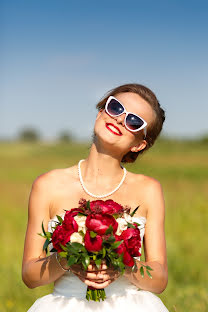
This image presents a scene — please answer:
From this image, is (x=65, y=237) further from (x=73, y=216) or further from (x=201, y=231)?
(x=201, y=231)

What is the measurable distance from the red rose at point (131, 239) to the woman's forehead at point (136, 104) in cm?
121

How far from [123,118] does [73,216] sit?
1.07 metres

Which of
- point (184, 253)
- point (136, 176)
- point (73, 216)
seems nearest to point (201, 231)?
point (184, 253)

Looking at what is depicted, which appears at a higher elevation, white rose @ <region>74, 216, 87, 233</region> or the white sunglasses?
the white sunglasses

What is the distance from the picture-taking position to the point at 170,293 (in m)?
7.70

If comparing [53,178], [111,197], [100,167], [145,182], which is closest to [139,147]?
[145,182]

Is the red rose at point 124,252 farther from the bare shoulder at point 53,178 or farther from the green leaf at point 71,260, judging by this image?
the bare shoulder at point 53,178

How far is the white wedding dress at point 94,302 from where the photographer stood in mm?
3523

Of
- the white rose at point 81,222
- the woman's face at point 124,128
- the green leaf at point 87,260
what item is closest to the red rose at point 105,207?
the white rose at point 81,222

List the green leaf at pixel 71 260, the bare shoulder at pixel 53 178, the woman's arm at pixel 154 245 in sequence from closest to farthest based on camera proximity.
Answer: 1. the green leaf at pixel 71 260
2. the woman's arm at pixel 154 245
3. the bare shoulder at pixel 53 178

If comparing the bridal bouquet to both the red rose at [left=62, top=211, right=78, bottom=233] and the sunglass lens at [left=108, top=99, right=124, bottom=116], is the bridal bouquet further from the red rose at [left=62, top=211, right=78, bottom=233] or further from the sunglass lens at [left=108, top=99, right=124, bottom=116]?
the sunglass lens at [left=108, top=99, right=124, bottom=116]

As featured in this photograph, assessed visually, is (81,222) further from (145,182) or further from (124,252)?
(145,182)

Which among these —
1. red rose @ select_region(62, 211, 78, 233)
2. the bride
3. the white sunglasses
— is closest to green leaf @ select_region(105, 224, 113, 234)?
red rose @ select_region(62, 211, 78, 233)

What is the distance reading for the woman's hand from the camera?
119 inches
